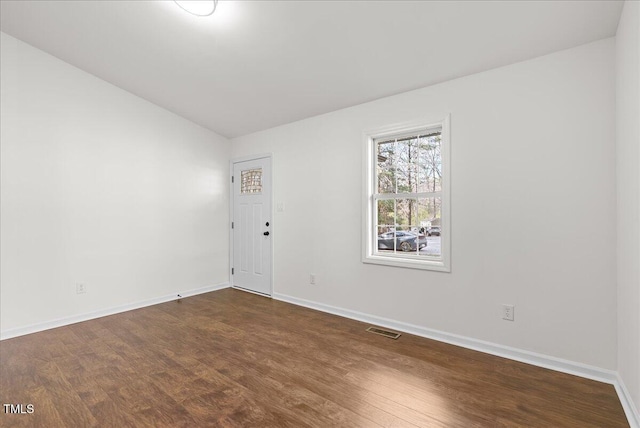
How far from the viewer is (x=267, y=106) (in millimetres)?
3838

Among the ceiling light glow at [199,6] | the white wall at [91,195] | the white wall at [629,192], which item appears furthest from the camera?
the white wall at [91,195]

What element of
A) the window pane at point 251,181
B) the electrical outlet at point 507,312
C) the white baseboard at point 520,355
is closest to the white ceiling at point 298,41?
the window pane at point 251,181

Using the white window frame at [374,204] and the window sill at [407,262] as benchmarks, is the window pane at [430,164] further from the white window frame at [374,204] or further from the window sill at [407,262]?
the window sill at [407,262]

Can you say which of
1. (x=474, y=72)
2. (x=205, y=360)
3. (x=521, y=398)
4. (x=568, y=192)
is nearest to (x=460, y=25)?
(x=474, y=72)

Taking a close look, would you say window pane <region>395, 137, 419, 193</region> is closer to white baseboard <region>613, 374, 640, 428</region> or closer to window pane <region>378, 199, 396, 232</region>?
window pane <region>378, 199, 396, 232</region>

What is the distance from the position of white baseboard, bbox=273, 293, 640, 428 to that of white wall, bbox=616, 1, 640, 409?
99 millimetres

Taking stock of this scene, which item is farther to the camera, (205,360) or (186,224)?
(186,224)

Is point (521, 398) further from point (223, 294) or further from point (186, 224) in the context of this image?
point (186, 224)

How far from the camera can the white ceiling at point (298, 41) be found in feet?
7.06

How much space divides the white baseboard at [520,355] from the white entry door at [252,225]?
61.6 inches

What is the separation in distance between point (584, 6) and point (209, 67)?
3.12m

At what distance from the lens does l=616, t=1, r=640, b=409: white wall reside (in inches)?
65.9

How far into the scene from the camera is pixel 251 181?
4.81 metres

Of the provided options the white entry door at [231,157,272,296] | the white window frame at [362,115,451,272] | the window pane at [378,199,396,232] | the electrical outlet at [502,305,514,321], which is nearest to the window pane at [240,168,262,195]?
the white entry door at [231,157,272,296]
